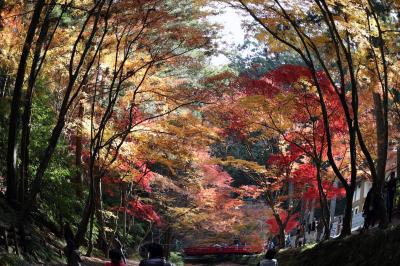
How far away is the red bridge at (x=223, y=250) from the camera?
28.3 meters

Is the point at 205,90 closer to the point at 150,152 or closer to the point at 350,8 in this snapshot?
the point at 150,152

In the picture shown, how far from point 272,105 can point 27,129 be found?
8.04 metres

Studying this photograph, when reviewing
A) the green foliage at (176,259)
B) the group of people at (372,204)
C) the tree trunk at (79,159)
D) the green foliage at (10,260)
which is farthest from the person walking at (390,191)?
the green foliage at (176,259)

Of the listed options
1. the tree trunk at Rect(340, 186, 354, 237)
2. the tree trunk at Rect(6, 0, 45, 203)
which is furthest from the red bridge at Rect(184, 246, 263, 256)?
the tree trunk at Rect(6, 0, 45, 203)

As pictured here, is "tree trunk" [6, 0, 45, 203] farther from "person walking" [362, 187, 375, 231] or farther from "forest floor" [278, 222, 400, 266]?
"person walking" [362, 187, 375, 231]

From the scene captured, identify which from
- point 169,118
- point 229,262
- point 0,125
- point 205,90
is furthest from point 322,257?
point 229,262

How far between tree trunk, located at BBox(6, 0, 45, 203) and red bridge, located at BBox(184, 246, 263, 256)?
17.3m

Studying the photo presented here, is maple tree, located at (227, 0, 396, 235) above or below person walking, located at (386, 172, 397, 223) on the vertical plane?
above

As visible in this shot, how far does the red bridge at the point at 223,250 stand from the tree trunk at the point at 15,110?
56.7 feet

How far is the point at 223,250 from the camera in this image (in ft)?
94.0

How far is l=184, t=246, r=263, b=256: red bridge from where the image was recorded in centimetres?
2830

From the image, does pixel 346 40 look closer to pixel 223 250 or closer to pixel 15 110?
pixel 15 110

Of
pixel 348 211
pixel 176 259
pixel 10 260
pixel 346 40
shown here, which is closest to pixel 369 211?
pixel 348 211

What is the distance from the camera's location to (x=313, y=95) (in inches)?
631
